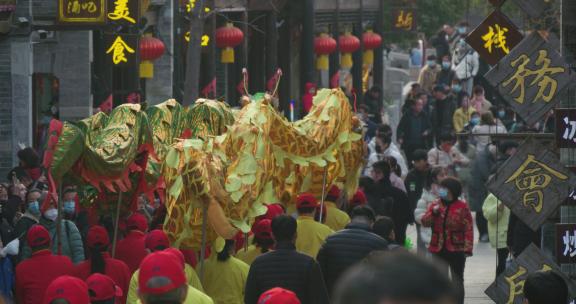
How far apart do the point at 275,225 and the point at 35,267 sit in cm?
225

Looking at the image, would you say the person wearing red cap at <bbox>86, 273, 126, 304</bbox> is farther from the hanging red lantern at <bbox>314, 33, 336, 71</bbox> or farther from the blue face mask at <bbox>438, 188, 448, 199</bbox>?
the hanging red lantern at <bbox>314, 33, 336, 71</bbox>

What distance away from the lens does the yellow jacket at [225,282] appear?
11461 mm

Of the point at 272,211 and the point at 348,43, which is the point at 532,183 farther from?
the point at 348,43

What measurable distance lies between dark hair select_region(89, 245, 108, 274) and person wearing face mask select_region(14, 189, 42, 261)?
2013 millimetres

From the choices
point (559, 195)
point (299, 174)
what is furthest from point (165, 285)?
point (299, 174)

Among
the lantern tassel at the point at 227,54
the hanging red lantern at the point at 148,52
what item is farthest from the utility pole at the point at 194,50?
→ the lantern tassel at the point at 227,54

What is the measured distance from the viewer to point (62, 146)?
1279 centimetres

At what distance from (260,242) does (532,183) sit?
2649mm

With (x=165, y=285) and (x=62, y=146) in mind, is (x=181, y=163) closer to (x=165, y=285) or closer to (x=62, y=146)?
(x=62, y=146)

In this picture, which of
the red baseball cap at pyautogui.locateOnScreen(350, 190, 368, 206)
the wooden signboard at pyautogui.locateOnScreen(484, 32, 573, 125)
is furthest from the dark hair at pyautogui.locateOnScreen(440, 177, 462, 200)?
the wooden signboard at pyautogui.locateOnScreen(484, 32, 573, 125)

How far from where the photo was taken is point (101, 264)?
11633 mm

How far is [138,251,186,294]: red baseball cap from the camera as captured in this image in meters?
6.82

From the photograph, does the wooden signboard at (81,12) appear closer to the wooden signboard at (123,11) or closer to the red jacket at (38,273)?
the wooden signboard at (123,11)

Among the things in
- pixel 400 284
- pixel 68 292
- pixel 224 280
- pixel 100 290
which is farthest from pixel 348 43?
pixel 400 284
